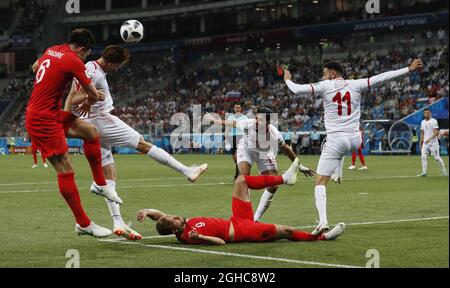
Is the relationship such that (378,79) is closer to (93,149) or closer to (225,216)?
(225,216)

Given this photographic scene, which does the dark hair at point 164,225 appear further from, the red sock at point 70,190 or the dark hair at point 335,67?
the dark hair at point 335,67

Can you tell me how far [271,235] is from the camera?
10656 mm

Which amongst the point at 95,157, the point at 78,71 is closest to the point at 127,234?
the point at 95,157

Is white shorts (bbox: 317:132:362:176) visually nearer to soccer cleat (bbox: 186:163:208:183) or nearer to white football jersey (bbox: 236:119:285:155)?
white football jersey (bbox: 236:119:285:155)

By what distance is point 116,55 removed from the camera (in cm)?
1103

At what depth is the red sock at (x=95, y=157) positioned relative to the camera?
35.6 ft

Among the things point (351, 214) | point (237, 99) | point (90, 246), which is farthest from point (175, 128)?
point (90, 246)

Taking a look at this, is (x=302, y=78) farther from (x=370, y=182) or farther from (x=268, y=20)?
(x=370, y=182)

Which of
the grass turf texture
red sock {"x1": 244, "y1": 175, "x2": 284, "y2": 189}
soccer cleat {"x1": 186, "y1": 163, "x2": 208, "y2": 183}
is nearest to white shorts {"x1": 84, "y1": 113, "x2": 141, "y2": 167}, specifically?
soccer cleat {"x1": 186, "y1": 163, "x2": 208, "y2": 183}

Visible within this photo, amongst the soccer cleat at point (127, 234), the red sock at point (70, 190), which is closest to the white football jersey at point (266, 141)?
the soccer cleat at point (127, 234)

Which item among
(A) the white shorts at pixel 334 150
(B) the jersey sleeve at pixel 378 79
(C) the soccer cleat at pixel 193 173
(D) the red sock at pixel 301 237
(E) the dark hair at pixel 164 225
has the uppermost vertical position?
(B) the jersey sleeve at pixel 378 79

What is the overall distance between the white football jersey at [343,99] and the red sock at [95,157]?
3.11 m

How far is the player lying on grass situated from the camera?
1035 centimetres

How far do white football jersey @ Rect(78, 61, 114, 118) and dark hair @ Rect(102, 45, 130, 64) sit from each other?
0.20 metres
